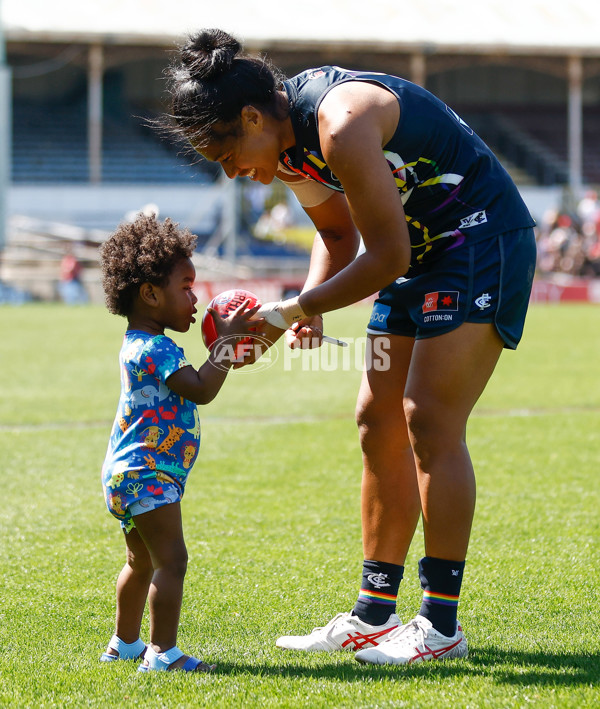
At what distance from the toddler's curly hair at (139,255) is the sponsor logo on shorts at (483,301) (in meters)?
0.88

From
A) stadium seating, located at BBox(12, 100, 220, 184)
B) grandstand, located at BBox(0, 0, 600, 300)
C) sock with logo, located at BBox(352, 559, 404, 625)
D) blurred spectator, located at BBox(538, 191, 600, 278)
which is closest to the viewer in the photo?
sock with logo, located at BBox(352, 559, 404, 625)

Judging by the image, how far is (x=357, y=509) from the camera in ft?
16.7

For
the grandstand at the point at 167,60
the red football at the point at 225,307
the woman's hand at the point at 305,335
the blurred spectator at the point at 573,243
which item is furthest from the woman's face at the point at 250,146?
the grandstand at the point at 167,60

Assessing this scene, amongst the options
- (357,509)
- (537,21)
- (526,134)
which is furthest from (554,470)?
(526,134)

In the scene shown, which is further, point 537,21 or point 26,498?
point 537,21

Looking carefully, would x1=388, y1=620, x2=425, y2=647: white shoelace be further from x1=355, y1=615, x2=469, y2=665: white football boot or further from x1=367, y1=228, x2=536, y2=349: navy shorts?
x1=367, y1=228, x2=536, y2=349: navy shorts

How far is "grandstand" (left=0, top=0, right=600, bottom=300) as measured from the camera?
3125cm

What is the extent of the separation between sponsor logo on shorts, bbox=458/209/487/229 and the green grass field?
1.30 m

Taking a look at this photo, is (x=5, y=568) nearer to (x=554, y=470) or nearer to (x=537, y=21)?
(x=554, y=470)

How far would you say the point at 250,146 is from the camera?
291 cm

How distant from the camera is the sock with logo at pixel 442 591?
3.08 meters

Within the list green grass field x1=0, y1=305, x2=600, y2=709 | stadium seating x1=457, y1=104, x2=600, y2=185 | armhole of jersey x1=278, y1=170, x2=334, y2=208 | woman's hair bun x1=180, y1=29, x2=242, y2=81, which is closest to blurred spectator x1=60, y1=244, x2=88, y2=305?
green grass field x1=0, y1=305, x2=600, y2=709

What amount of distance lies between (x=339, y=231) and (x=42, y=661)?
1.67 meters

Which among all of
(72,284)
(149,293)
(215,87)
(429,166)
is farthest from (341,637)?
(72,284)
